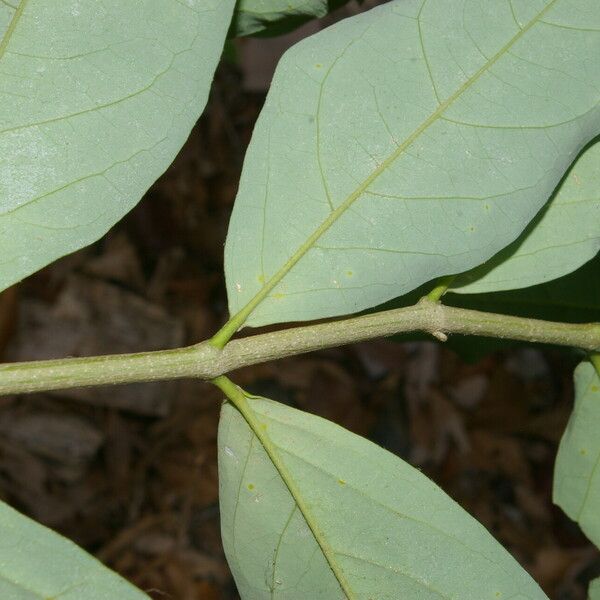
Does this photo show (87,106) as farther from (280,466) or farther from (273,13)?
(280,466)

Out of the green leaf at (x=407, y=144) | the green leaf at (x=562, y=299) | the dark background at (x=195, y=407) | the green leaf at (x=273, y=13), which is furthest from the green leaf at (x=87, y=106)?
the dark background at (x=195, y=407)

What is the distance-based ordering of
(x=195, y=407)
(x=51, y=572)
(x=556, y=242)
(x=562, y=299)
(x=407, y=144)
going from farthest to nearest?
1. (x=195, y=407)
2. (x=562, y=299)
3. (x=556, y=242)
4. (x=407, y=144)
5. (x=51, y=572)

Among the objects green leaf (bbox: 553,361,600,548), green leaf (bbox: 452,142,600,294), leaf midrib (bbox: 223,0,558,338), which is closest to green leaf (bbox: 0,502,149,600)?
leaf midrib (bbox: 223,0,558,338)

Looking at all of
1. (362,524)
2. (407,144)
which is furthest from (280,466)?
(407,144)

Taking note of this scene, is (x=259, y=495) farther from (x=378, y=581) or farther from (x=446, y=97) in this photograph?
(x=446, y=97)

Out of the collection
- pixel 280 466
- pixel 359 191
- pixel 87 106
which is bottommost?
Result: pixel 280 466

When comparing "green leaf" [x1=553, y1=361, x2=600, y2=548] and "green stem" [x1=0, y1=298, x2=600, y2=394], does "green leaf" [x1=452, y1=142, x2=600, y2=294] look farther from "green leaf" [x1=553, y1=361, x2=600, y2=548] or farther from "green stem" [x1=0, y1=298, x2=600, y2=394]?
"green leaf" [x1=553, y1=361, x2=600, y2=548]

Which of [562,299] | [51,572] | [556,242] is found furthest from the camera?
[562,299]

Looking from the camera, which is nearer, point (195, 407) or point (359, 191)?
point (359, 191)
